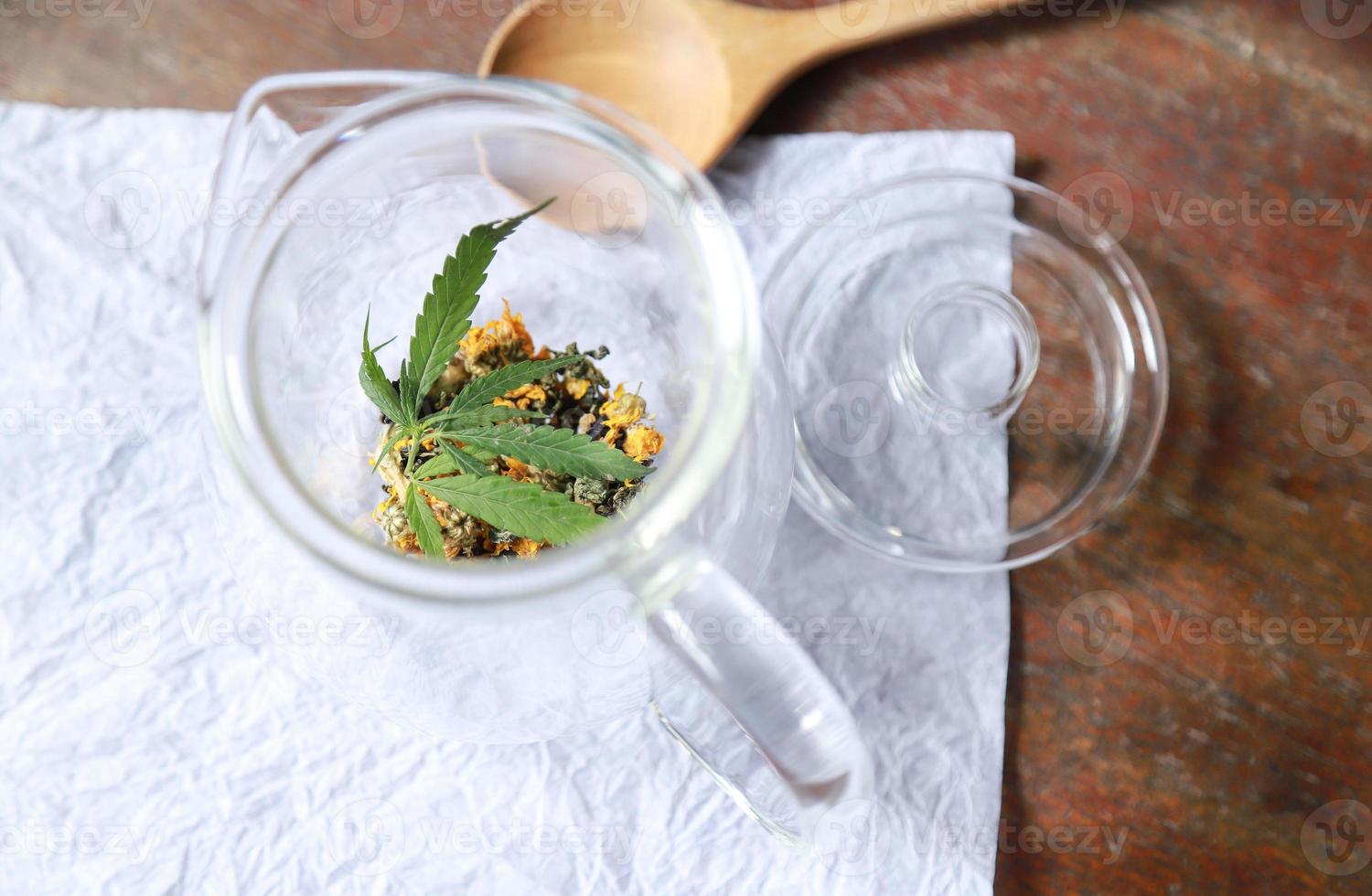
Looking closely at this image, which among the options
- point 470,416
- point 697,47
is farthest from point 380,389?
point 697,47

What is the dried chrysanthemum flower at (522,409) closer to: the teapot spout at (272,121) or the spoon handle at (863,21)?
the teapot spout at (272,121)

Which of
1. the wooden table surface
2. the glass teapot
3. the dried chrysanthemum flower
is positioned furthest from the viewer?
the wooden table surface

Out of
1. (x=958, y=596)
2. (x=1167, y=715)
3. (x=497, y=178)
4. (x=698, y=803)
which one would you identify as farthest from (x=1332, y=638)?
(x=497, y=178)

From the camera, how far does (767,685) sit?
0.34 meters

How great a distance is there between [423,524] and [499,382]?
0.21 ft

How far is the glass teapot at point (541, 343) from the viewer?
0.34 metres

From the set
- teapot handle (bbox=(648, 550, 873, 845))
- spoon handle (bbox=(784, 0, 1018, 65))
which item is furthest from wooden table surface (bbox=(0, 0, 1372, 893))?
teapot handle (bbox=(648, 550, 873, 845))

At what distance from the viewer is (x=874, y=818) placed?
55cm

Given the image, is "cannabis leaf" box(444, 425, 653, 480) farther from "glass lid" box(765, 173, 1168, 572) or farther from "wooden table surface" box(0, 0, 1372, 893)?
"wooden table surface" box(0, 0, 1372, 893)

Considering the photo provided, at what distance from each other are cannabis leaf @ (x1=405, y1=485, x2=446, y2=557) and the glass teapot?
3 centimetres

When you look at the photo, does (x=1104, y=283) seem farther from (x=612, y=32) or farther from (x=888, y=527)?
(x=612, y=32)

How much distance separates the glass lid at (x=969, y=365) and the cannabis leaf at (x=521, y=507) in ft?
0.70

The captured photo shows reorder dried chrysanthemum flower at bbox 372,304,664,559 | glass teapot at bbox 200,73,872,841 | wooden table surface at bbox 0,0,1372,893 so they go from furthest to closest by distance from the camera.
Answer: wooden table surface at bbox 0,0,1372,893
dried chrysanthemum flower at bbox 372,304,664,559
glass teapot at bbox 200,73,872,841

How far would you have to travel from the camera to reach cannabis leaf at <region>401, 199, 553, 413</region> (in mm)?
415
